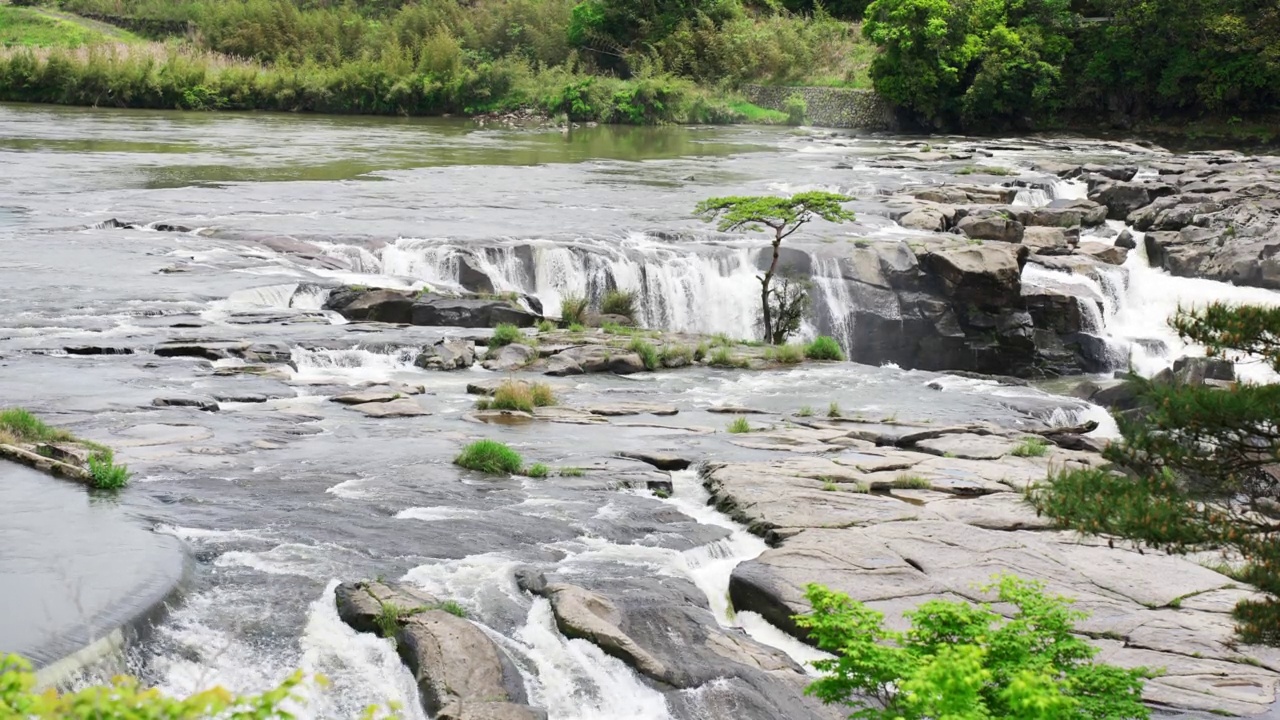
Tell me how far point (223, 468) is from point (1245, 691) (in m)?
9.61

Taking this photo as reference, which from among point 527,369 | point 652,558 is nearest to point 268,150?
point 527,369

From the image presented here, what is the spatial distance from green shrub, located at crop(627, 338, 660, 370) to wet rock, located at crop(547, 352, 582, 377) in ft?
3.77

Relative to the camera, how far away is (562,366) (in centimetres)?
1975

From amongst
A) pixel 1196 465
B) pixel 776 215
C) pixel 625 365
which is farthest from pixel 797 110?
pixel 1196 465

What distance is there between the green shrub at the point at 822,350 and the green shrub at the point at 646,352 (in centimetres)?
295

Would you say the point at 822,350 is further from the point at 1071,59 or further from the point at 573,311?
the point at 1071,59

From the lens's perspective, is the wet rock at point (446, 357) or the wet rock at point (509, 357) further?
the wet rock at point (509, 357)

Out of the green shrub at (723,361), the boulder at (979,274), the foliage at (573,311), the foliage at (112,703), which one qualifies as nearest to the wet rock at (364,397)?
the green shrub at (723,361)

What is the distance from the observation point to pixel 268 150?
135 ft

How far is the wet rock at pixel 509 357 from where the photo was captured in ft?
64.4

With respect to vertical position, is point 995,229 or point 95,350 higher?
point 995,229

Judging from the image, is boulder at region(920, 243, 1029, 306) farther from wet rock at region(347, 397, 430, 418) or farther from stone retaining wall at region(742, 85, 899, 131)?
stone retaining wall at region(742, 85, 899, 131)

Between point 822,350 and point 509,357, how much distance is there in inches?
224

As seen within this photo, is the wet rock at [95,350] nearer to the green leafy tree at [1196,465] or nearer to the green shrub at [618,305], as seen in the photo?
the green shrub at [618,305]
